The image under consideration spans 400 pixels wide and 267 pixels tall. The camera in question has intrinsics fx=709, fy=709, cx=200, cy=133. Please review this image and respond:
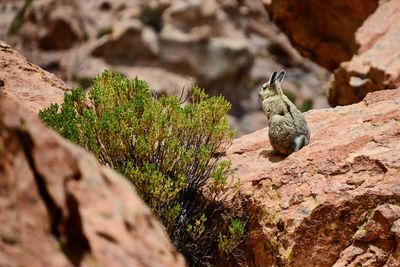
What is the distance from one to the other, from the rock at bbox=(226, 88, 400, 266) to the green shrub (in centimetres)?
34

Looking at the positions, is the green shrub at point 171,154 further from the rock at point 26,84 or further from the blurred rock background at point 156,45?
the blurred rock background at point 156,45

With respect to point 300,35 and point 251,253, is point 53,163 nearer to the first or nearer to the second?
point 251,253

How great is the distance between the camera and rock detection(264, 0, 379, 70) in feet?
52.4

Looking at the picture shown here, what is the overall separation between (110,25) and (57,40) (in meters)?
2.49

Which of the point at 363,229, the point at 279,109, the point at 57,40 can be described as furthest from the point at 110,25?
the point at 363,229

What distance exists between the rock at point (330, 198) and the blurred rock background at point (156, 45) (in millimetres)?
20316

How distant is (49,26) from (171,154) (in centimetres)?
2367

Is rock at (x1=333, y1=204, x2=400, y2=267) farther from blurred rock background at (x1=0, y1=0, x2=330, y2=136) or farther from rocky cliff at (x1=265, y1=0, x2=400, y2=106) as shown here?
blurred rock background at (x1=0, y1=0, x2=330, y2=136)

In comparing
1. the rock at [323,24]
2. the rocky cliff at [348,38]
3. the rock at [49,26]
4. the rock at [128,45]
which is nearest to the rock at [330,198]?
the rocky cliff at [348,38]

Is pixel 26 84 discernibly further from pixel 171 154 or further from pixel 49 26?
pixel 49 26

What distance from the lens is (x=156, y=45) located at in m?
29.9

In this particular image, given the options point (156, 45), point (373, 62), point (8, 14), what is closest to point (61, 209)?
point (373, 62)

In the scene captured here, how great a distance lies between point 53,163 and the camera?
379cm

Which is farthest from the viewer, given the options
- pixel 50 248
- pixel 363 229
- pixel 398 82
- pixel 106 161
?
pixel 398 82
